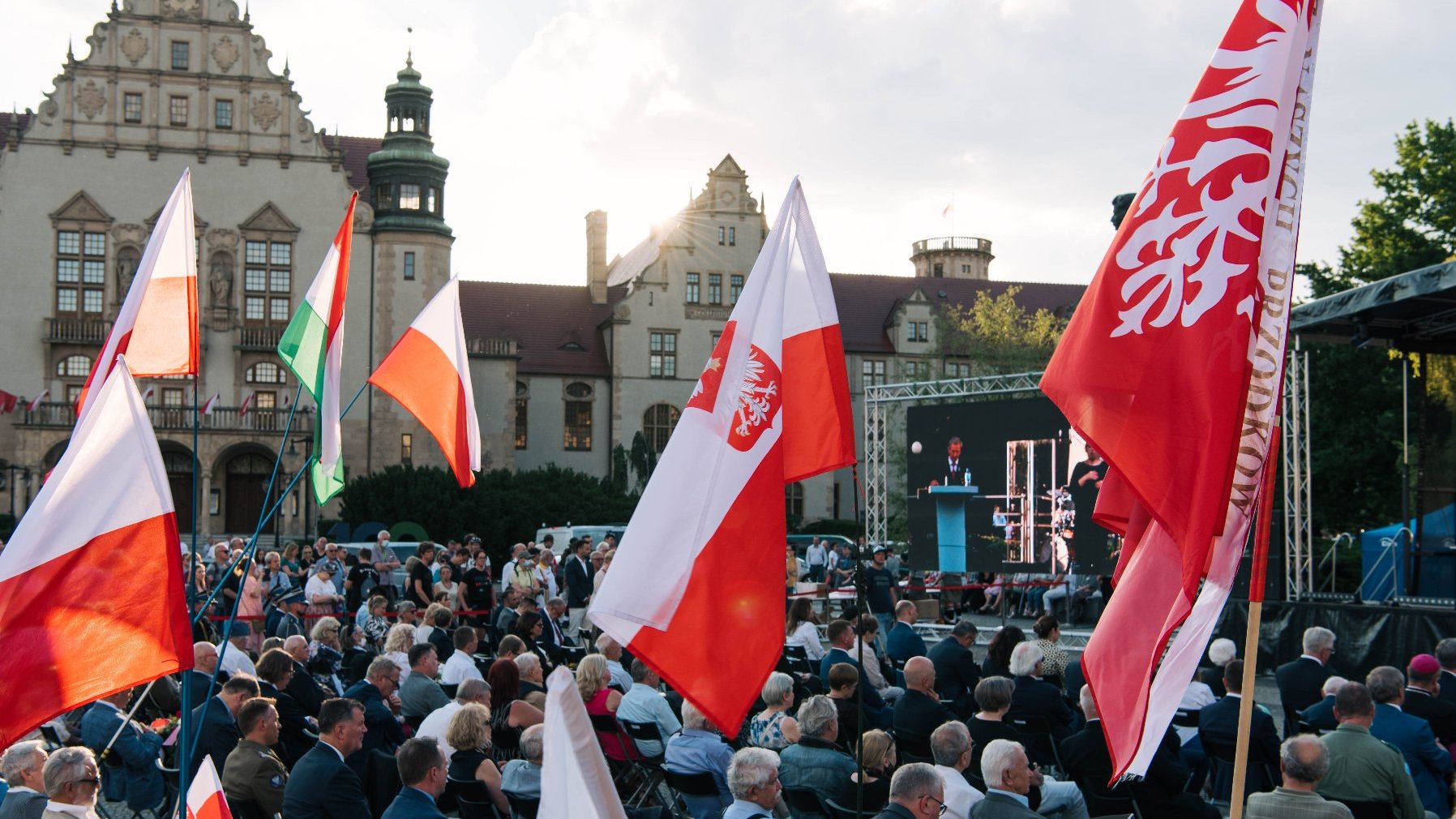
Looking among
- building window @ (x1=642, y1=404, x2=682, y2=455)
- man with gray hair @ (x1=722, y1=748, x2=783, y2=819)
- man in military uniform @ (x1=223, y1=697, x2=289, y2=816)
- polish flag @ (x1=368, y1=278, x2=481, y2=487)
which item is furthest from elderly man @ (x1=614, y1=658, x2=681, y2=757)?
building window @ (x1=642, y1=404, x2=682, y2=455)

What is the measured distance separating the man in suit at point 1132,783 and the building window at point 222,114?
4458cm

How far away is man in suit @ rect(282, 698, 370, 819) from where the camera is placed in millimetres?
7082

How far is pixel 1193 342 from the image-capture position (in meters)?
4.85

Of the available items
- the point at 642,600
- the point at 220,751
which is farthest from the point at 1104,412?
the point at 220,751

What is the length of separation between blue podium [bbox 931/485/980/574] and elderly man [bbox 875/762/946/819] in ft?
62.0

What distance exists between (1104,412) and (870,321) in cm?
5629

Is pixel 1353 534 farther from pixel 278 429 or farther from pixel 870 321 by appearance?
pixel 278 429

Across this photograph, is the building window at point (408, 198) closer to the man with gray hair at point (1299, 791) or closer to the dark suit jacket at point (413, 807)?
the dark suit jacket at point (413, 807)

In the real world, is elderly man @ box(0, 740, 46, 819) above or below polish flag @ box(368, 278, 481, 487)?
below

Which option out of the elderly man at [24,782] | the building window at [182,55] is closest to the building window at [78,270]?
the building window at [182,55]

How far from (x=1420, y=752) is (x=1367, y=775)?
47.2 inches

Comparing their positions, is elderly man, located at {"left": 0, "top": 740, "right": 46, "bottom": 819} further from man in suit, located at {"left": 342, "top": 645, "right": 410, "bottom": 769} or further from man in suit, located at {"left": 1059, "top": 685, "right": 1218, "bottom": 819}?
man in suit, located at {"left": 1059, "top": 685, "right": 1218, "bottom": 819}

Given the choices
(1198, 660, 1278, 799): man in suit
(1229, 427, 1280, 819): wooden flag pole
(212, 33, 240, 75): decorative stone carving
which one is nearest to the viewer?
(1229, 427, 1280, 819): wooden flag pole

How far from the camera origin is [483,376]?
5403 centimetres
